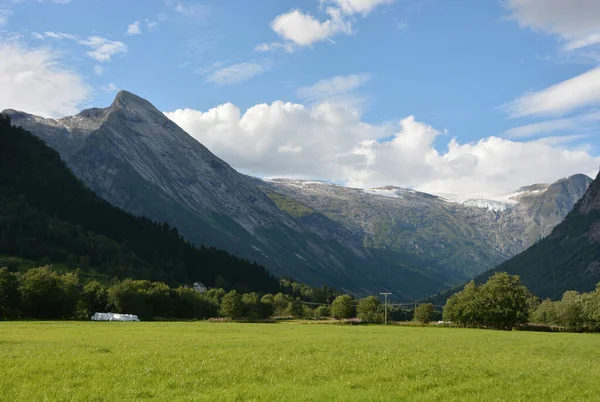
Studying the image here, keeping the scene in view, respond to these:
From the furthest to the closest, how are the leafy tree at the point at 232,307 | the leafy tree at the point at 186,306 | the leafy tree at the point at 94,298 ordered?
the leafy tree at the point at 186,306 < the leafy tree at the point at 232,307 < the leafy tree at the point at 94,298

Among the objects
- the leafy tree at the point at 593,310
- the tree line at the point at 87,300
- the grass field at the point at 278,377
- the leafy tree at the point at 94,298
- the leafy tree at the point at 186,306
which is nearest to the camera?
the grass field at the point at 278,377

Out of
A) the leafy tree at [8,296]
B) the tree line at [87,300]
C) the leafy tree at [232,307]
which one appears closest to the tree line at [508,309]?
the tree line at [87,300]

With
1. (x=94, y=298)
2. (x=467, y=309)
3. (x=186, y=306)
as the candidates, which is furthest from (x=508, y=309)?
(x=94, y=298)

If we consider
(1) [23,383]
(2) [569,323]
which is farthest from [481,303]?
(1) [23,383]

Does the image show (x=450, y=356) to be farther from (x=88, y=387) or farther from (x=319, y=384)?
(x=88, y=387)

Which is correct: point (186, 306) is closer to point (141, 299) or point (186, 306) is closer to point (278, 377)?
point (141, 299)

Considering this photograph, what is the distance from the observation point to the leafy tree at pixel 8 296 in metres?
141

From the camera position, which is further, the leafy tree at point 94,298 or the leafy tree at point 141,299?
the leafy tree at point 141,299

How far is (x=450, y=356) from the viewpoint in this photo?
50594 millimetres

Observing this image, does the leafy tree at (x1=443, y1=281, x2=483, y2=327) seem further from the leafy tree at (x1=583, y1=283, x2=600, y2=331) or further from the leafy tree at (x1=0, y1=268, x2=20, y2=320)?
the leafy tree at (x1=0, y1=268, x2=20, y2=320)

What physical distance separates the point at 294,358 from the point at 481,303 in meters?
123

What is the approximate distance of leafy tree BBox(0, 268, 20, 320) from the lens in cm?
14112

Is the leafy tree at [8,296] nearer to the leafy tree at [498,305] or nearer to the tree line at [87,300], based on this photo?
the tree line at [87,300]

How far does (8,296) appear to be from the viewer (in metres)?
143
